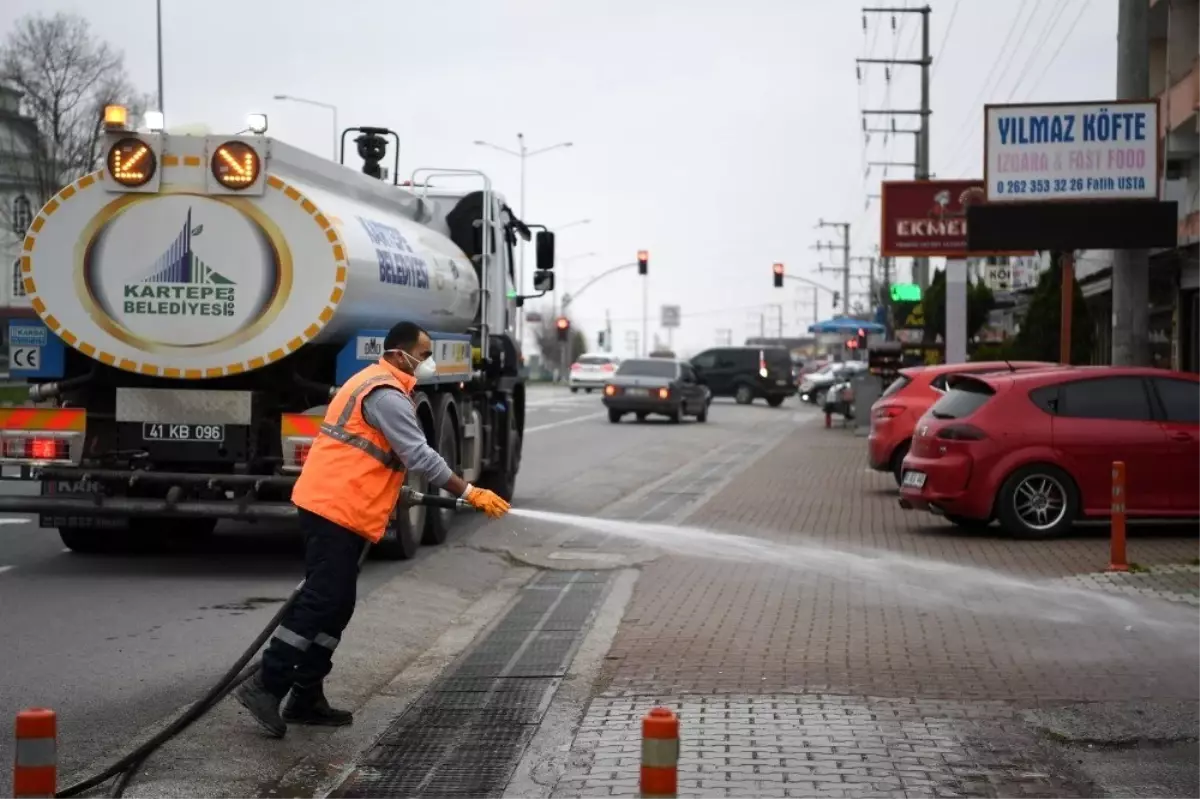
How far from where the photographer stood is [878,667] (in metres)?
9.45

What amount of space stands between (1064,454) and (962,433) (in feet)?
2.99

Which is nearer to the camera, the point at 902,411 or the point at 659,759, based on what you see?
the point at 659,759

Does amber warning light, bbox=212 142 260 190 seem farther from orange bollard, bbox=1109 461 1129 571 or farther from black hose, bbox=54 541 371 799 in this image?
orange bollard, bbox=1109 461 1129 571

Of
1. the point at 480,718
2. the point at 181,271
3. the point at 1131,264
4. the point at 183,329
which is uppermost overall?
the point at 1131,264

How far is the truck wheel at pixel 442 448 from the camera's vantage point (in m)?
15.4

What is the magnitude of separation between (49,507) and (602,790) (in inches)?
292

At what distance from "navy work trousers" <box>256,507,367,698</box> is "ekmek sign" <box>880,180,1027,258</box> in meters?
37.8

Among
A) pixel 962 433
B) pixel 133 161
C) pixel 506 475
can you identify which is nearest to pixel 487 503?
pixel 133 161

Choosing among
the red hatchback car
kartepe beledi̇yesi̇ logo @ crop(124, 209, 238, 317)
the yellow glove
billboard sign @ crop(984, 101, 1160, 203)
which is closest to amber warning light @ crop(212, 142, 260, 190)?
kartepe beledi̇yesi̇ logo @ crop(124, 209, 238, 317)

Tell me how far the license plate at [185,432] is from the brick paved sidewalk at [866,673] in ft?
11.0

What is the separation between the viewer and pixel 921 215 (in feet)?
148

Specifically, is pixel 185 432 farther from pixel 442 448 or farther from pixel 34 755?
pixel 34 755

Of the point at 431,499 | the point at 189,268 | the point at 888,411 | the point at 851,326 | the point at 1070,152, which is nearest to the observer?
the point at 431,499

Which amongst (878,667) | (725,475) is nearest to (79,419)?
(878,667)
